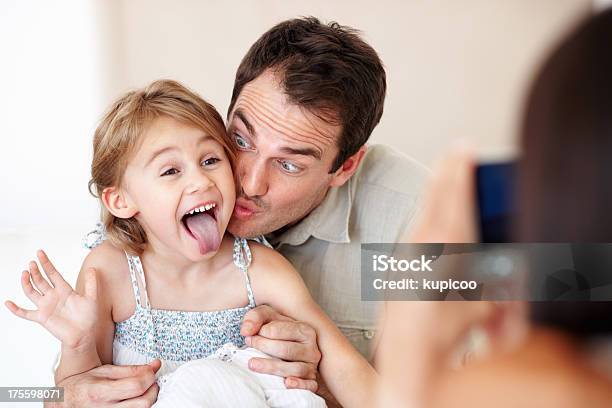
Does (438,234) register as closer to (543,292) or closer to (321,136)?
(543,292)

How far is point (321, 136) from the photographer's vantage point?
3.81 feet

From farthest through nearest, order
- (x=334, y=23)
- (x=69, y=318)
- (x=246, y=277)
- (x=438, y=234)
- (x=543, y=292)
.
→ (x=334, y=23) → (x=246, y=277) → (x=69, y=318) → (x=543, y=292) → (x=438, y=234)

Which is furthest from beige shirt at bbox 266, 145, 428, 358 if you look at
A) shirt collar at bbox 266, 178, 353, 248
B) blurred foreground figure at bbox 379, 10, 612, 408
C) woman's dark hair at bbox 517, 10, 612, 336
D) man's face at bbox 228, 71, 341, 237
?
woman's dark hair at bbox 517, 10, 612, 336

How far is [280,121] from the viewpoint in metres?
1.11

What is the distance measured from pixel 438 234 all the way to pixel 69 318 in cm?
60

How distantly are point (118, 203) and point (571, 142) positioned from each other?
781mm

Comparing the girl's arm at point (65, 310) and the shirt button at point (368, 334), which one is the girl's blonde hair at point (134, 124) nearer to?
the girl's arm at point (65, 310)

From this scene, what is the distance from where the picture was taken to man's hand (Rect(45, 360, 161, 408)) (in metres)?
0.97

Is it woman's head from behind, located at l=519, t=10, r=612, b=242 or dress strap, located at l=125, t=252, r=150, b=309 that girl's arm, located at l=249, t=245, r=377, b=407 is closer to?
dress strap, located at l=125, t=252, r=150, b=309

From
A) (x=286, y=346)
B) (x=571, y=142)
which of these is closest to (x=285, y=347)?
(x=286, y=346)

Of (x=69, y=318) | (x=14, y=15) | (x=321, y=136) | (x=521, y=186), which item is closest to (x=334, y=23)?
(x=321, y=136)

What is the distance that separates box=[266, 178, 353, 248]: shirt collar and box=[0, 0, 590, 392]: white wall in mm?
226

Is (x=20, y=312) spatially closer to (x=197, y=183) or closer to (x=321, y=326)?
(x=197, y=183)

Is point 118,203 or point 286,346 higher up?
point 118,203
